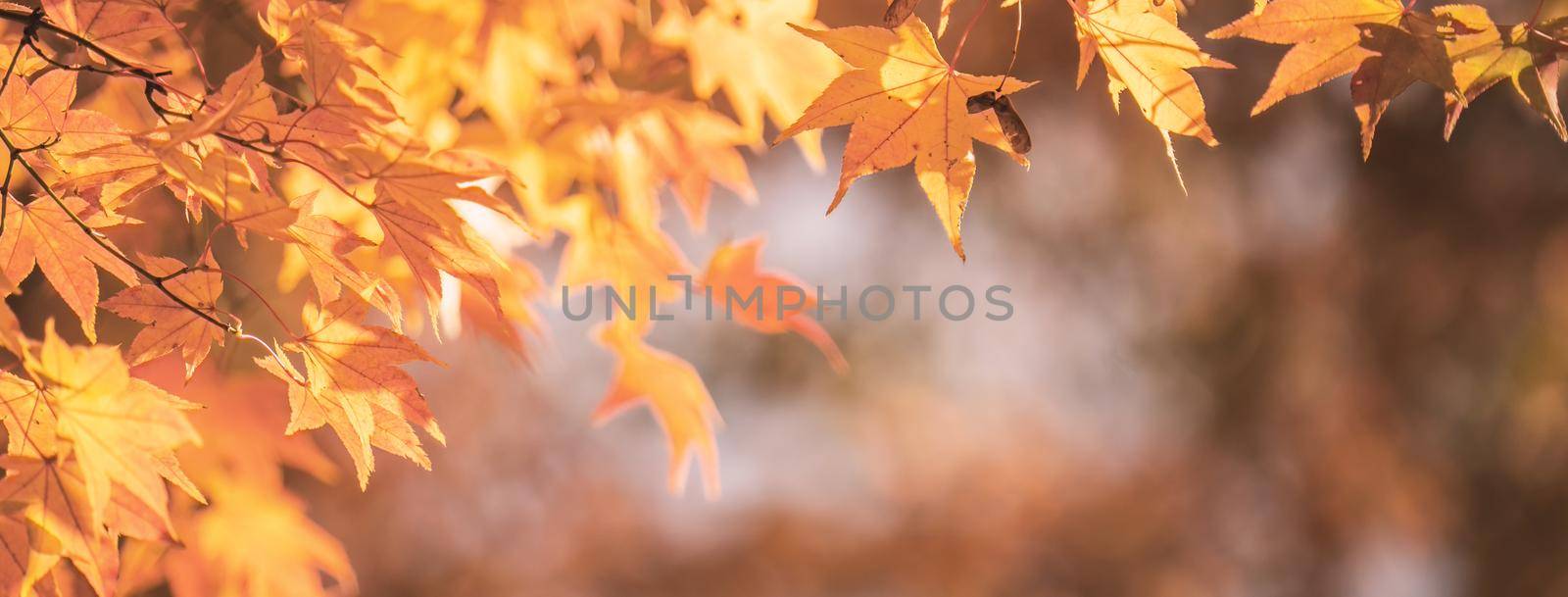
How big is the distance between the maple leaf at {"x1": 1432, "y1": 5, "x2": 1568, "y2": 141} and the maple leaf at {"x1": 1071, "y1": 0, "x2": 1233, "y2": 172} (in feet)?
0.44

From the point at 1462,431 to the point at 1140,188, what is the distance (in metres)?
1.27

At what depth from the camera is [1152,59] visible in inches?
21.6

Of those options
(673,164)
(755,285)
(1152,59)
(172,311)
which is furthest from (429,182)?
(673,164)

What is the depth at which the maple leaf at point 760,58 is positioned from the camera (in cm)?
106

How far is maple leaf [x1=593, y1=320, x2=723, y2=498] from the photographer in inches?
46.2

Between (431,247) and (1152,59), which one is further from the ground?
(1152,59)

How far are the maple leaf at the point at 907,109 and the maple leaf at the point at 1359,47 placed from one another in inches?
5.6

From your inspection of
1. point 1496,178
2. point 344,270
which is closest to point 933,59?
point 344,270

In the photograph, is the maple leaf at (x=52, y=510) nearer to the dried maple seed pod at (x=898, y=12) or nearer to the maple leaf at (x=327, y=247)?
the maple leaf at (x=327, y=247)

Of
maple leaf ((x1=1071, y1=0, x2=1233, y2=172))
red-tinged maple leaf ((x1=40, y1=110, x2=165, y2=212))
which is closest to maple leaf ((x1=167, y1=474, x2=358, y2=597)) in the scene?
red-tinged maple leaf ((x1=40, y1=110, x2=165, y2=212))

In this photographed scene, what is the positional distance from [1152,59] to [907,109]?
0.13 metres

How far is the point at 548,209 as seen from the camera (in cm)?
112

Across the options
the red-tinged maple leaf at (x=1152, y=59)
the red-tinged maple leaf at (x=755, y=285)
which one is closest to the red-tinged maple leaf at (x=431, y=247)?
the red-tinged maple leaf at (x=1152, y=59)

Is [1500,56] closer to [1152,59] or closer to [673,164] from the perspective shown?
[1152,59]
